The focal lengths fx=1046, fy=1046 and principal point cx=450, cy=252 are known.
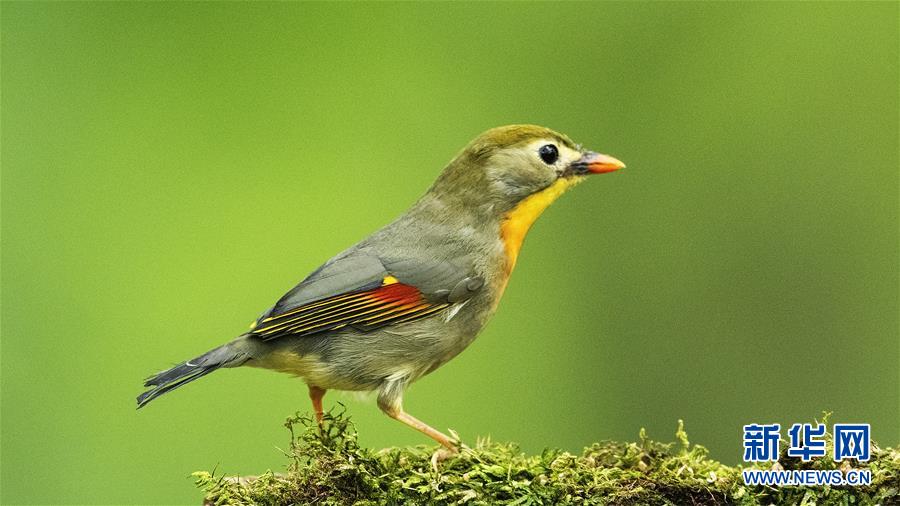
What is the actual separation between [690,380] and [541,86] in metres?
2.61

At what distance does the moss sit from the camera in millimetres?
3949

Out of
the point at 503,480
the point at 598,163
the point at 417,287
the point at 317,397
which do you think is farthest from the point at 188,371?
the point at 598,163

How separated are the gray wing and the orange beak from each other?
90cm

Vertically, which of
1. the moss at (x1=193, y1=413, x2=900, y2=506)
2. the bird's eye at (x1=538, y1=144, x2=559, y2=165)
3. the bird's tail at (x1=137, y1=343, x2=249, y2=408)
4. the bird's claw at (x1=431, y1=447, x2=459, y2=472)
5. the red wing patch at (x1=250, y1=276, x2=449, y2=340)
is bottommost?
the moss at (x1=193, y1=413, x2=900, y2=506)

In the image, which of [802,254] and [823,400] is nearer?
[823,400]

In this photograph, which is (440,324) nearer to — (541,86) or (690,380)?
(690,380)

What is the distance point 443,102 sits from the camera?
8562 millimetres

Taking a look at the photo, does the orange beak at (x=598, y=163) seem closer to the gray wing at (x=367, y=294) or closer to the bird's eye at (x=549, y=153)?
the bird's eye at (x=549, y=153)

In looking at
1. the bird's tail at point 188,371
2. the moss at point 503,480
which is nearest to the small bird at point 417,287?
the bird's tail at point 188,371

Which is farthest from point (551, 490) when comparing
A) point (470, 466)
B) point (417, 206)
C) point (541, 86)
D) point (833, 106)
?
point (833, 106)

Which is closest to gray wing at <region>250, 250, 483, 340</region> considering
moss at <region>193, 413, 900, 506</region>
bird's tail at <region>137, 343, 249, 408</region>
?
bird's tail at <region>137, 343, 249, 408</region>

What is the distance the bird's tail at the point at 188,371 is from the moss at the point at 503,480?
618 mm

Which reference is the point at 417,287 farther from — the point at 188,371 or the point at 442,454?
the point at 188,371

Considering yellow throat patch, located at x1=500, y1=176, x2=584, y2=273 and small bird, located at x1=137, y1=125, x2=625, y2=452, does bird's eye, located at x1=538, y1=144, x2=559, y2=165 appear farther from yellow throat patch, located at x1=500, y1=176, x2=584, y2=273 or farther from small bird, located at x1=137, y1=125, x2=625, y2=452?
yellow throat patch, located at x1=500, y1=176, x2=584, y2=273
